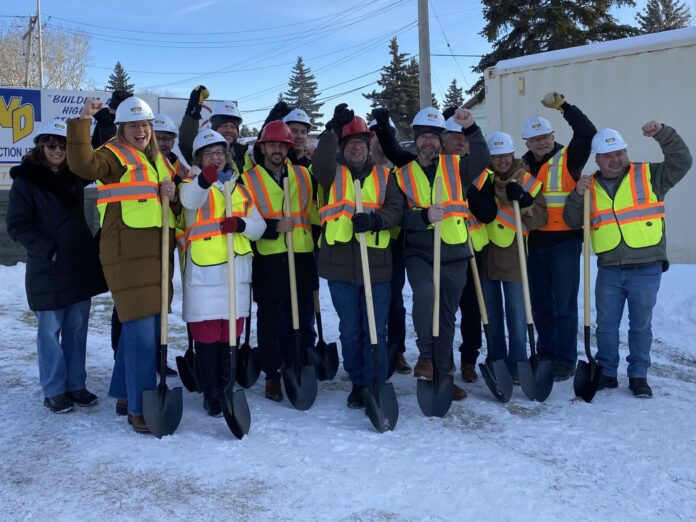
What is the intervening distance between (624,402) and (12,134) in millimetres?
10348

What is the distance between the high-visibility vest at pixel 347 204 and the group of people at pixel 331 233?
1cm

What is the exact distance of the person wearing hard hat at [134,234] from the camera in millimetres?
3826

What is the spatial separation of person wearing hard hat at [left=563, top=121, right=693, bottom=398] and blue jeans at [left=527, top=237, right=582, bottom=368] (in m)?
0.25

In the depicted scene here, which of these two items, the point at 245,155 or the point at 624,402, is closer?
the point at 624,402

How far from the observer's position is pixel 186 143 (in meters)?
4.93

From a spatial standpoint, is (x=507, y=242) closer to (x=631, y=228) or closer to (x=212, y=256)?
(x=631, y=228)

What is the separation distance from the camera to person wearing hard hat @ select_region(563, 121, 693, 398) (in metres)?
4.43

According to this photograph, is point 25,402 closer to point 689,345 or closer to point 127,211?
point 127,211

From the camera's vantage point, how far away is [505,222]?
4727 millimetres

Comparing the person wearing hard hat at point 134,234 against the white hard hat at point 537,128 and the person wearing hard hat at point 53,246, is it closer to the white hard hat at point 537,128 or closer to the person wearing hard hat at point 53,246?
the person wearing hard hat at point 53,246

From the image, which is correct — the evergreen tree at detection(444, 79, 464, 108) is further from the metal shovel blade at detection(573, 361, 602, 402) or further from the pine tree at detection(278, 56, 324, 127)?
the metal shovel blade at detection(573, 361, 602, 402)

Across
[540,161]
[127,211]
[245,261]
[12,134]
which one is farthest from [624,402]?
[12,134]

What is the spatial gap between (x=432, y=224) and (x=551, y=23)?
18.0 m

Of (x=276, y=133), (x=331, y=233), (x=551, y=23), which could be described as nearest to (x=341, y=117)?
(x=276, y=133)
